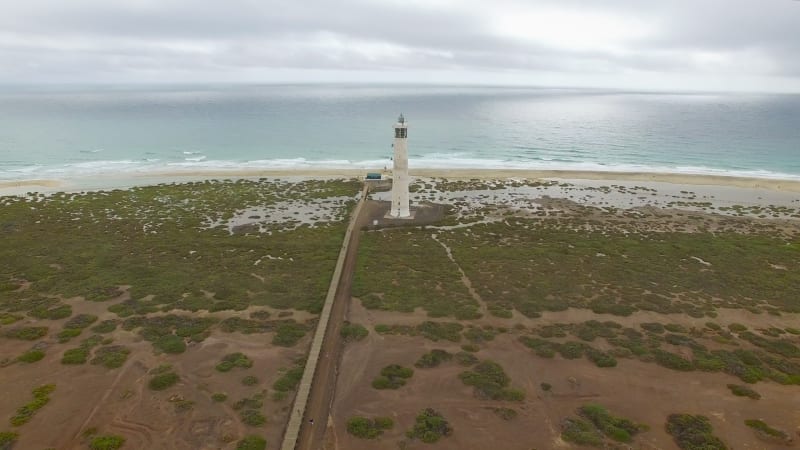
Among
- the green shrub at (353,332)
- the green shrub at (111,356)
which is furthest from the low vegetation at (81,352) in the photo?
the green shrub at (353,332)

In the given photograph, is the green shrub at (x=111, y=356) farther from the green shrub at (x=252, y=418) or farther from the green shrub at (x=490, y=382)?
the green shrub at (x=490, y=382)

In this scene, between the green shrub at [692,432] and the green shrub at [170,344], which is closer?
the green shrub at [692,432]

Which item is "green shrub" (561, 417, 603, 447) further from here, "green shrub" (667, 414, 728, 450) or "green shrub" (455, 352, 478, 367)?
"green shrub" (455, 352, 478, 367)

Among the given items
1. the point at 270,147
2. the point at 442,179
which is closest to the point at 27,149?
the point at 270,147

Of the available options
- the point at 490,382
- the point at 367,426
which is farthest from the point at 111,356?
the point at 490,382

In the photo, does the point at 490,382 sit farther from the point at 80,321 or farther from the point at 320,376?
the point at 80,321
